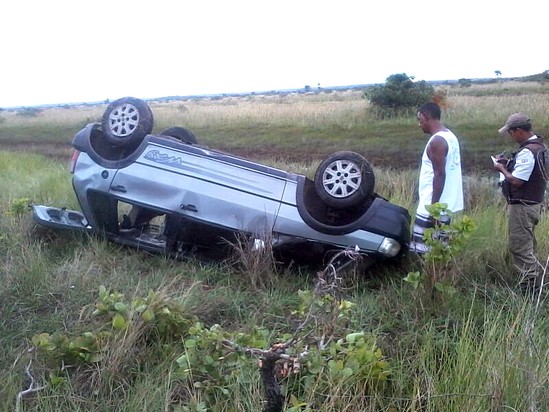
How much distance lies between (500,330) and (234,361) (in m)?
1.53

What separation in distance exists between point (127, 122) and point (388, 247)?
263 centimetres

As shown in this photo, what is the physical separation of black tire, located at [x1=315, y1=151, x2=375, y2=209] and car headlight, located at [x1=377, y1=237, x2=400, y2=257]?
0.40m

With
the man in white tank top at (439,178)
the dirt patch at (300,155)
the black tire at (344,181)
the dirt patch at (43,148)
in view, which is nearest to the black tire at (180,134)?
the black tire at (344,181)

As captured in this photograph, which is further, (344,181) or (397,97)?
(397,97)

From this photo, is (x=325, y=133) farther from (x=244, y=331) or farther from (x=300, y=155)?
(x=244, y=331)

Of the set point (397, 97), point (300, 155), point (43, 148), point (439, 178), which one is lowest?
point (43, 148)

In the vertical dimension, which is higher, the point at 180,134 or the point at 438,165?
the point at 180,134

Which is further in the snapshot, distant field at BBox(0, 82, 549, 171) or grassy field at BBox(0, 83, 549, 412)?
distant field at BBox(0, 82, 549, 171)

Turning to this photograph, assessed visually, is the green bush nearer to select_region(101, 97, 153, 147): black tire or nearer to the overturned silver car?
select_region(101, 97, 153, 147): black tire

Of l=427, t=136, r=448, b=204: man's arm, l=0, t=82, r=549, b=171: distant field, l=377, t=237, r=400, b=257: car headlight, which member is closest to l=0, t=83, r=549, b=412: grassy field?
l=377, t=237, r=400, b=257: car headlight

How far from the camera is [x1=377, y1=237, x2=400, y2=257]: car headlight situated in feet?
19.2

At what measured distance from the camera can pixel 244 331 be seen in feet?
15.7

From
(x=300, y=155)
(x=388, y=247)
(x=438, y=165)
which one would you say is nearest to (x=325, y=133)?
(x=300, y=155)

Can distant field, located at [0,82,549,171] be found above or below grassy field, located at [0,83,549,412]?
below
